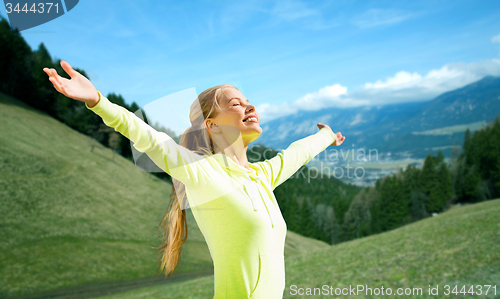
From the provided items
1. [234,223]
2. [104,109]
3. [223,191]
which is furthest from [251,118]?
[104,109]

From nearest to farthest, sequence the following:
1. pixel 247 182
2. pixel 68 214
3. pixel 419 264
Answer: pixel 247 182, pixel 419 264, pixel 68 214

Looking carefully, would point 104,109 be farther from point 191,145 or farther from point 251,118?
point 251,118

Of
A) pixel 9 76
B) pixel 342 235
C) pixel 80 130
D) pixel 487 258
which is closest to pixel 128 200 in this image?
pixel 80 130

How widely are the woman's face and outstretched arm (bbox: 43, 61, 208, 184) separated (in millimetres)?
299

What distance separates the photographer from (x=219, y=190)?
5.06 ft

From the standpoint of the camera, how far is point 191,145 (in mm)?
1770

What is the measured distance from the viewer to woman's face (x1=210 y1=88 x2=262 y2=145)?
5.77ft

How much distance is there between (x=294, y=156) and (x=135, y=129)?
142cm

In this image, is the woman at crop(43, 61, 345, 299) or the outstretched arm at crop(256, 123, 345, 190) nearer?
the woman at crop(43, 61, 345, 299)

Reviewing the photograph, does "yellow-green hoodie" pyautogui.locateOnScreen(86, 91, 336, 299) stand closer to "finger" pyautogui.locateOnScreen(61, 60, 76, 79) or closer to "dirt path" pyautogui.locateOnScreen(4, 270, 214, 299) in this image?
"finger" pyautogui.locateOnScreen(61, 60, 76, 79)

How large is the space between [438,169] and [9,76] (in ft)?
250

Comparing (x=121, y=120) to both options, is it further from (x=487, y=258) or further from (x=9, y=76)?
(x=9, y=76)

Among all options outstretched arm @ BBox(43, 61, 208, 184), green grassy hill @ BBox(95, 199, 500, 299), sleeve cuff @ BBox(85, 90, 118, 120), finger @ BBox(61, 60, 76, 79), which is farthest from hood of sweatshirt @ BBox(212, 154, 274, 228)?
green grassy hill @ BBox(95, 199, 500, 299)

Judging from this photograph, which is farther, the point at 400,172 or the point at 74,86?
the point at 400,172
